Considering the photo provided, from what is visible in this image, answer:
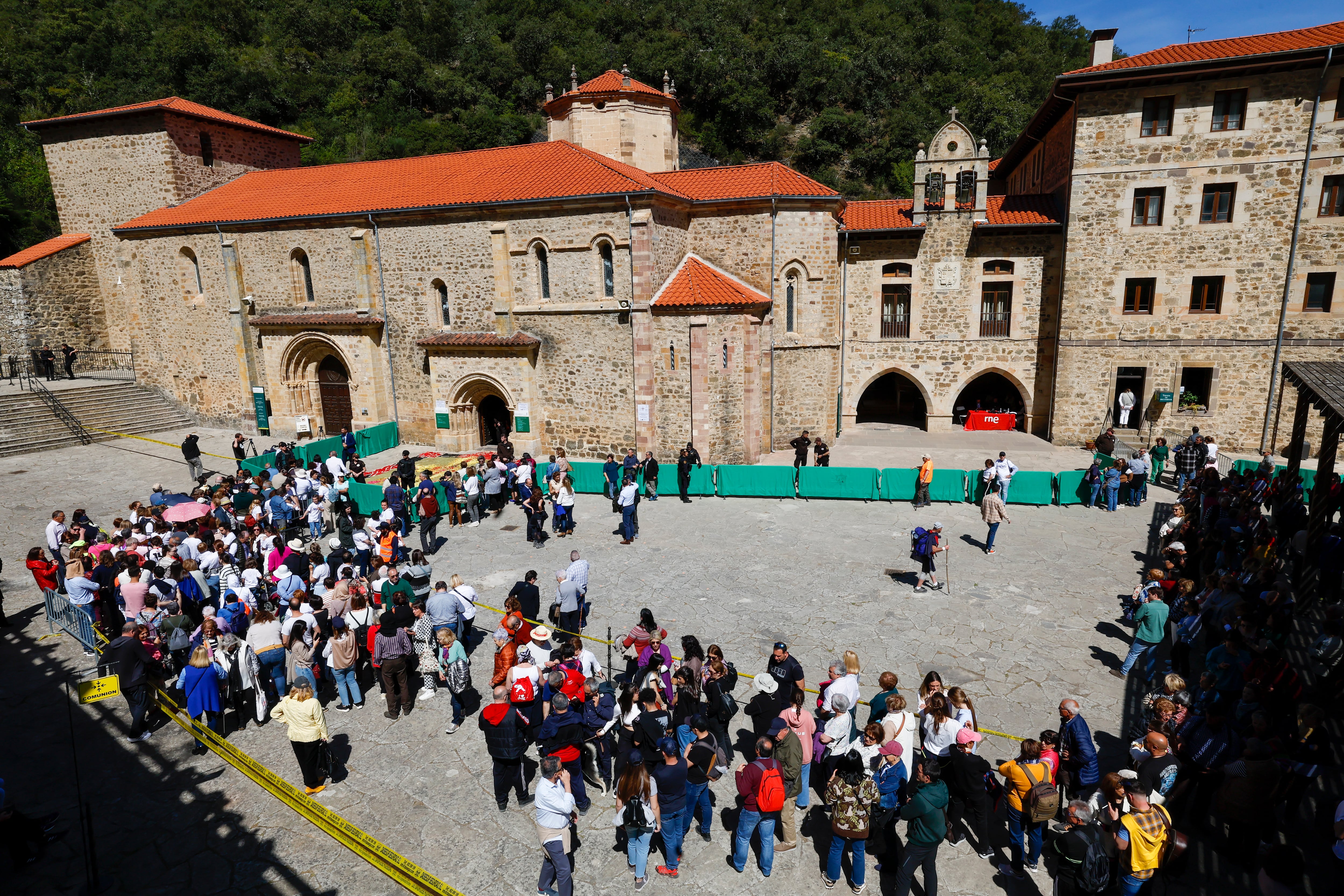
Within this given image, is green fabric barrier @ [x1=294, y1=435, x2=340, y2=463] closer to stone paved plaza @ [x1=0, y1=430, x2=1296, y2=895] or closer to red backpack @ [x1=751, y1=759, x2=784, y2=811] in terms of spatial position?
stone paved plaza @ [x1=0, y1=430, x2=1296, y2=895]

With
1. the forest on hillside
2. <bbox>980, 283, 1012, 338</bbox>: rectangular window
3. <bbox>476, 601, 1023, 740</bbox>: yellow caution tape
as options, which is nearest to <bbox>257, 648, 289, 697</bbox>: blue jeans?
<bbox>476, 601, 1023, 740</bbox>: yellow caution tape

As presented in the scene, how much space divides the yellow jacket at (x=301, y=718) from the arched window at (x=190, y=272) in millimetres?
25047

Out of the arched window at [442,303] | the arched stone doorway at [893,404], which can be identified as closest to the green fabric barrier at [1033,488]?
the arched stone doorway at [893,404]

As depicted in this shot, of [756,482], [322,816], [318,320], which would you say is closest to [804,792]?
[322,816]

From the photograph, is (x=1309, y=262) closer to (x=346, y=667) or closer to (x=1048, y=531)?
(x=1048, y=531)

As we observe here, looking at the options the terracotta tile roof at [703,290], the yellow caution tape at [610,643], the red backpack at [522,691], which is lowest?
the yellow caution tape at [610,643]

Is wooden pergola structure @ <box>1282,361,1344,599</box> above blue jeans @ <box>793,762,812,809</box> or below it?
above

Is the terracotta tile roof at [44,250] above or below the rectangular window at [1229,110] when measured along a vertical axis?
below

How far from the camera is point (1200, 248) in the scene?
2175 cm

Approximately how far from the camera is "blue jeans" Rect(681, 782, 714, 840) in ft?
22.4

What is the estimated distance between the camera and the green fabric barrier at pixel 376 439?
2298cm

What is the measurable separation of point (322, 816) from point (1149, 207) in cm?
2606

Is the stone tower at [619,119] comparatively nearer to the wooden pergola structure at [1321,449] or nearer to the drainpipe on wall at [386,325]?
the drainpipe on wall at [386,325]

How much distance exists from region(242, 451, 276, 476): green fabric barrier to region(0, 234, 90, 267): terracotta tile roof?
16.1 meters
